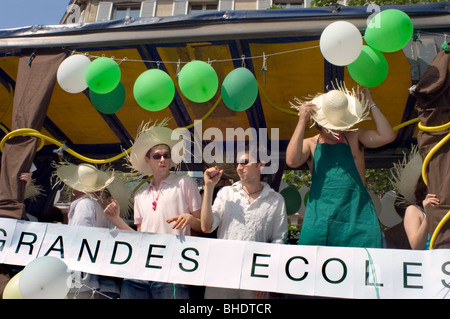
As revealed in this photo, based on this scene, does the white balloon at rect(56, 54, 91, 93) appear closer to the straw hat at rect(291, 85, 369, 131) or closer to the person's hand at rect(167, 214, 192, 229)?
the person's hand at rect(167, 214, 192, 229)

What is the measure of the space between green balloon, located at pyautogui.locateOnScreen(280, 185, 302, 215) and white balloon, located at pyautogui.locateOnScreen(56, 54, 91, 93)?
3.07m

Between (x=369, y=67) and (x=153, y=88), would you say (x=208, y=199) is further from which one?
(x=369, y=67)

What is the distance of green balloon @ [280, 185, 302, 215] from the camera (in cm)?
552

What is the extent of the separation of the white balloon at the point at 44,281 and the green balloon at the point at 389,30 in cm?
248

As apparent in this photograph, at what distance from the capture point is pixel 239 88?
315 centimetres

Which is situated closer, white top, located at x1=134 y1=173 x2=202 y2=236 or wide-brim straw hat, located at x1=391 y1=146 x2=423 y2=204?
white top, located at x1=134 y1=173 x2=202 y2=236

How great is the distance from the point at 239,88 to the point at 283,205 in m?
0.91

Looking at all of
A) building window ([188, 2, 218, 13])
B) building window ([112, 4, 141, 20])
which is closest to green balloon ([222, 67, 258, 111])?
building window ([188, 2, 218, 13])

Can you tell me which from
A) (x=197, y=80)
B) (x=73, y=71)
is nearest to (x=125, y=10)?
(x=73, y=71)

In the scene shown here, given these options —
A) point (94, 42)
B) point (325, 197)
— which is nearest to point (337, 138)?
point (325, 197)

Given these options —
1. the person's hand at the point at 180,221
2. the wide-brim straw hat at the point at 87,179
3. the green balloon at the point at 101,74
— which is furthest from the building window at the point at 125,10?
the person's hand at the point at 180,221

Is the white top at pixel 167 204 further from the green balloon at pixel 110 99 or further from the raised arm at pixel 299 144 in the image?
the green balloon at pixel 110 99
